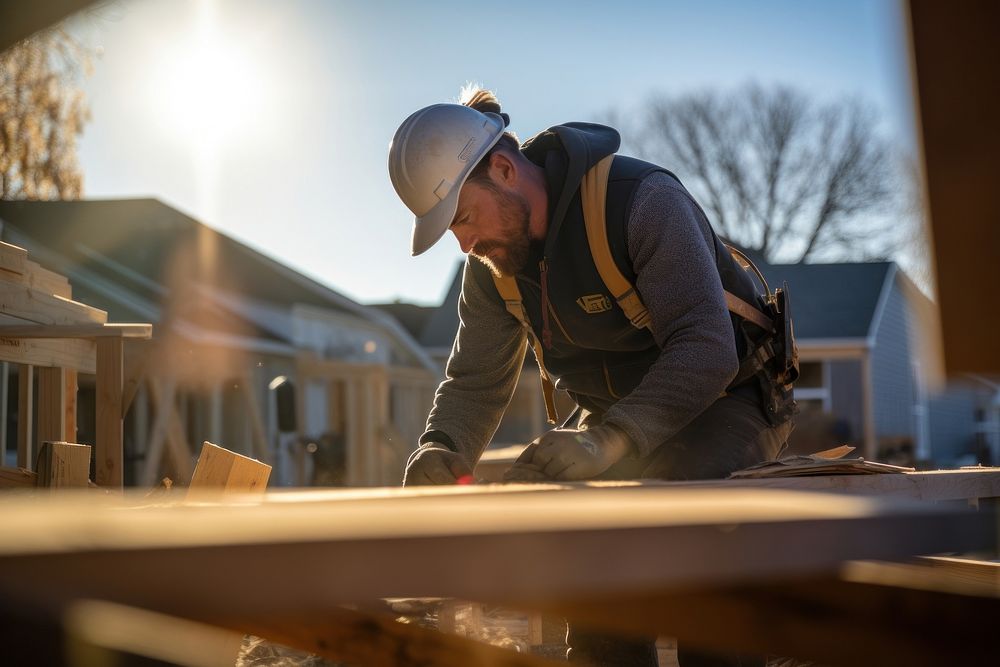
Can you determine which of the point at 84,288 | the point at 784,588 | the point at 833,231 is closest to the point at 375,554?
the point at 784,588

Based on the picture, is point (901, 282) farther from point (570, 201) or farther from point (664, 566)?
point (664, 566)

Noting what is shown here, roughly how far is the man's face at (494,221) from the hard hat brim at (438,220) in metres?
0.10

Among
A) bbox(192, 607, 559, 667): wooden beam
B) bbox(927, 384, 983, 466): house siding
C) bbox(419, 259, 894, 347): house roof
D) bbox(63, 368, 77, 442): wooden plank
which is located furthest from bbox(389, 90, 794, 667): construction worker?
bbox(927, 384, 983, 466): house siding

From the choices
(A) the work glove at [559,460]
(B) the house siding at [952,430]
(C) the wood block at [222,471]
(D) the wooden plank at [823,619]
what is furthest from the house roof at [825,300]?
(D) the wooden plank at [823,619]

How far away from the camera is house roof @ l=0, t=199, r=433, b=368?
48.8ft

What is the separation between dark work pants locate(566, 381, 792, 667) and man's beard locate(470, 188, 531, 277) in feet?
2.49

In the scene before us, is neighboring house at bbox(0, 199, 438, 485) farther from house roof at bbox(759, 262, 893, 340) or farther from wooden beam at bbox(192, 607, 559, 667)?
wooden beam at bbox(192, 607, 559, 667)

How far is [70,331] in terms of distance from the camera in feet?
13.3

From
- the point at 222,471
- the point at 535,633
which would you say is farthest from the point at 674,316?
the point at 535,633

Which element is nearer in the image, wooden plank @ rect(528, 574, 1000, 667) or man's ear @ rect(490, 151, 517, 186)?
wooden plank @ rect(528, 574, 1000, 667)

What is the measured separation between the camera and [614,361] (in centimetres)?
346

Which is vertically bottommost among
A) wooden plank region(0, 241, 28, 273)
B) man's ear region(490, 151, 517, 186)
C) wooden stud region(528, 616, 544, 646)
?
wooden stud region(528, 616, 544, 646)

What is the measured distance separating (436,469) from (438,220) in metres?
0.76

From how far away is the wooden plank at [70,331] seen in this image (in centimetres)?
395
